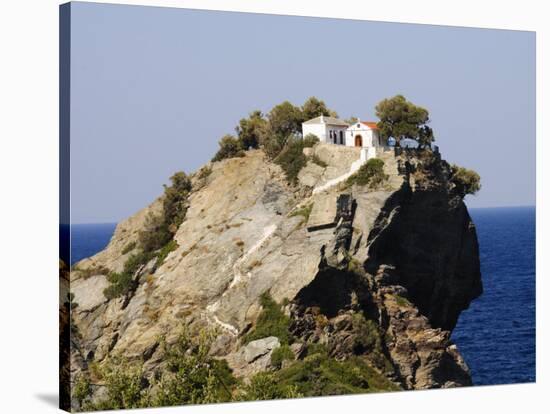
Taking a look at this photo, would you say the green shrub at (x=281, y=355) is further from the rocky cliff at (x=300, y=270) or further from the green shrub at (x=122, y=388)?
the green shrub at (x=122, y=388)

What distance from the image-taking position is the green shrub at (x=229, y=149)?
3595cm

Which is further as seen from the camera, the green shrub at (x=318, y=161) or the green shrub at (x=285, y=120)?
the green shrub at (x=318, y=161)

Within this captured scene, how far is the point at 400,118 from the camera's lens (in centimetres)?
3431

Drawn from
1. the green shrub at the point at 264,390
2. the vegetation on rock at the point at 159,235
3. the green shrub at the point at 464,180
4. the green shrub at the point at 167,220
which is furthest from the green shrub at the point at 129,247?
the green shrub at the point at 464,180

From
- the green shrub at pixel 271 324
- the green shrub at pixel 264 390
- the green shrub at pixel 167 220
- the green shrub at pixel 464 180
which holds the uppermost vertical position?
the green shrub at pixel 464 180

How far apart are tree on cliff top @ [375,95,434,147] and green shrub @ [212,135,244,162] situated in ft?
13.0

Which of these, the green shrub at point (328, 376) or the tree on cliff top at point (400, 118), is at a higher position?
the tree on cliff top at point (400, 118)

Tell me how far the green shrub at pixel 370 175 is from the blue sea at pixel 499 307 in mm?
4545

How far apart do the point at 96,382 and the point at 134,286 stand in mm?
5652

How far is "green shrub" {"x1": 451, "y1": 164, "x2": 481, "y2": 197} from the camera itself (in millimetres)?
37719

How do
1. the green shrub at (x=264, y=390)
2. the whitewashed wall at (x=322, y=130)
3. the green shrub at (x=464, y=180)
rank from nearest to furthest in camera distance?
the green shrub at (x=264, y=390) < the whitewashed wall at (x=322, y=130) < the green shrub at (x=464, y=180)

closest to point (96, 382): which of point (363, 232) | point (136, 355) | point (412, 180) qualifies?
point (136, 355)

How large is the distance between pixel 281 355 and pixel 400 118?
6.78 m

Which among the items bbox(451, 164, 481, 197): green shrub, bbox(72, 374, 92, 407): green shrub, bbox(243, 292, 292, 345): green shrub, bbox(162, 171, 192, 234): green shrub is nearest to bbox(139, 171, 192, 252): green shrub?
bbox(162, 171, 192, 234): green shrub
